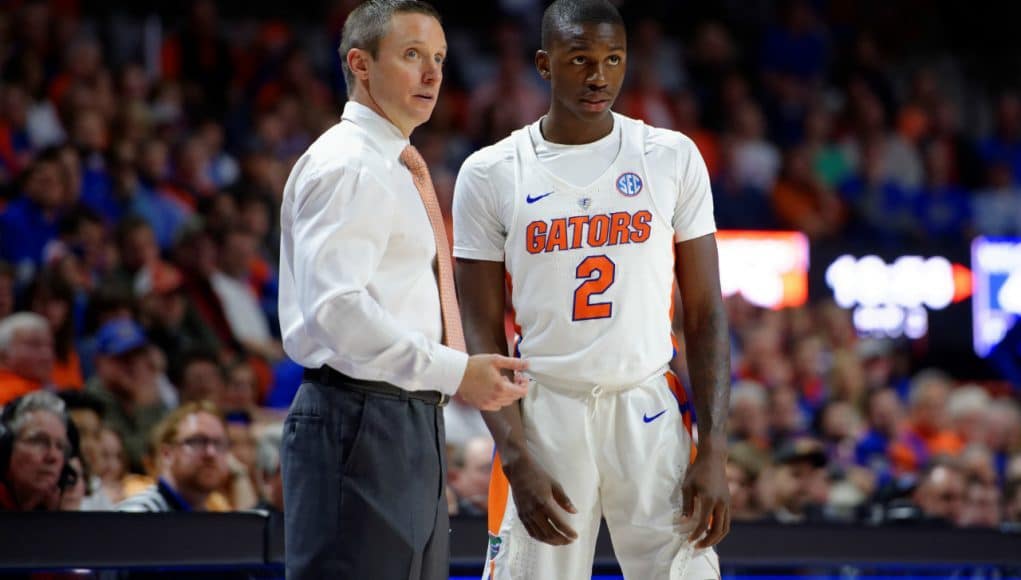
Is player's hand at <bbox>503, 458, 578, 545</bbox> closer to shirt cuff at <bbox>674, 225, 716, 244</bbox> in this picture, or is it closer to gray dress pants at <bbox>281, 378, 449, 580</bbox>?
gray dress pants at <bbox>281, 378, 449, 580</bbox>

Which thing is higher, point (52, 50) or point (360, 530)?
point (52, 50)

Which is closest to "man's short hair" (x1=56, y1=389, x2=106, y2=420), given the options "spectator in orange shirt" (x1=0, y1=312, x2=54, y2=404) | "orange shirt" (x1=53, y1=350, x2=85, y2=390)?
"spectator in orange shirt" (x1=0, y1=312, x2=54, y2=404)

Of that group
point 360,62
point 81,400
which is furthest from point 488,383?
point 81,400

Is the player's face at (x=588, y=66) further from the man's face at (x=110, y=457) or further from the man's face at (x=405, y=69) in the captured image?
the man's face at (x=110, y=457)

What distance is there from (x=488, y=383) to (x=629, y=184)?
0.74 metres

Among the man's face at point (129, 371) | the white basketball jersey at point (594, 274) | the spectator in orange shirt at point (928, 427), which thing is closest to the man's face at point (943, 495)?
the spectator in orange shirt at point (928, 427)

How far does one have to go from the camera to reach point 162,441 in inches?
218

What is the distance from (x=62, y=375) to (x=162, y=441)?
5.88 ft

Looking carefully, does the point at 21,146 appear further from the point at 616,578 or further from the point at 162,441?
the point at 616,578

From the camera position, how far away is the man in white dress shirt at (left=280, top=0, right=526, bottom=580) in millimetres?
3145

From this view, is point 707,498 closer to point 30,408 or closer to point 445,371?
point 445,371

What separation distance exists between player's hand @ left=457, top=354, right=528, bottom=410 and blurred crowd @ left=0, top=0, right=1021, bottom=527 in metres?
2.18

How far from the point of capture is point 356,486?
320cm

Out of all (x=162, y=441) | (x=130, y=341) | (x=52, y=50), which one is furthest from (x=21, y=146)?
(x=162, y=441)
